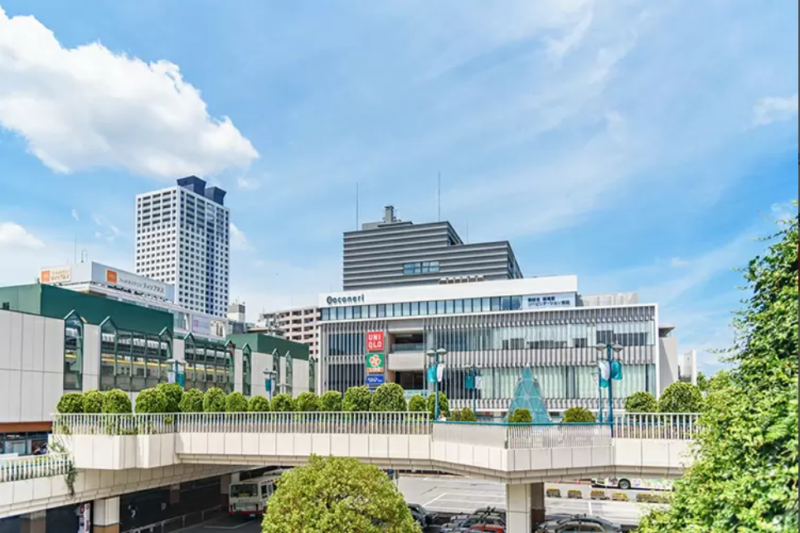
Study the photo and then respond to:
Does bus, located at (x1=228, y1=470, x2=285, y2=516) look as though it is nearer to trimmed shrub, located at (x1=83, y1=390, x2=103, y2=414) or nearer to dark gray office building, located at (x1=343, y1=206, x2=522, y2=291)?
trimmed shrub, located at (x1=83, y1=390, x2=103, y2=414)

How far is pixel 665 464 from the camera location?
74.5 ft

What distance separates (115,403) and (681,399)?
74.5 ft

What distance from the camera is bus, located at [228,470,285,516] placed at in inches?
1481

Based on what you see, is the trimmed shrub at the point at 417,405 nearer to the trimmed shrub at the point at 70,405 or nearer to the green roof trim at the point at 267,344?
the trimmed shrub at the point at 70,405

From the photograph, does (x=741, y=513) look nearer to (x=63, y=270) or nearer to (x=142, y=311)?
(x=142, y=311)

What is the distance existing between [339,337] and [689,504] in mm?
70620

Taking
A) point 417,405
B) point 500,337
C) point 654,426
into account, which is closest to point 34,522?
point 417,405

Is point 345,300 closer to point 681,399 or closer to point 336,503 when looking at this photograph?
point 681,399

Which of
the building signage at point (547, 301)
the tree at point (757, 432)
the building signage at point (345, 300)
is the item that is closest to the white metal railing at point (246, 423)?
the tree at point (757, 432)

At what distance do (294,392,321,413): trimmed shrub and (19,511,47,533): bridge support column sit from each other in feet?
34.6

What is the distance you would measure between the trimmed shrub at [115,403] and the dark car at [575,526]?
61.9ft

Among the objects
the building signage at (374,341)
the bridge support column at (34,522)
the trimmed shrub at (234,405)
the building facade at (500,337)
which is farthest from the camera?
the building signage at (374,341)

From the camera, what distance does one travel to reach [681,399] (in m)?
24.4

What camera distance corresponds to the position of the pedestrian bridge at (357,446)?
2212cm
